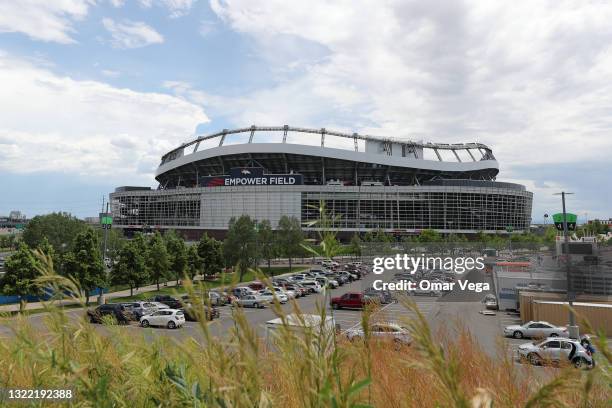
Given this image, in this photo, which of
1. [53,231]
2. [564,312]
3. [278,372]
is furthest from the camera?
[53,231]

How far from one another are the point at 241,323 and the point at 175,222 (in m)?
114

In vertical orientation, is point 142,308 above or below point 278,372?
below

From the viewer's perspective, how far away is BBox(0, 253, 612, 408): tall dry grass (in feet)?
6.09

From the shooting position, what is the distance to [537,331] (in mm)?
22266

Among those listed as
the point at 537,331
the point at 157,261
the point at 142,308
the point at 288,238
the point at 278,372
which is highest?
the point at 288,238

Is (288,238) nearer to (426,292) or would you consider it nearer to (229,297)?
(426,292)

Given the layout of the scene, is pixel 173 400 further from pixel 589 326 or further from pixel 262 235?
pixel 262 235

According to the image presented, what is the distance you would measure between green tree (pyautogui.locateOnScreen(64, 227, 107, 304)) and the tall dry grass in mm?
30532

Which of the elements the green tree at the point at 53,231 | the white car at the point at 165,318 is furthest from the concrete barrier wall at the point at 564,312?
the green tree at the point at 53,231

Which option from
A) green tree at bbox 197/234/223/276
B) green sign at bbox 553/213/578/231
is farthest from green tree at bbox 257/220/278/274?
green sign at bbox 553/213/578/231

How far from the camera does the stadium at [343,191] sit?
97.1 metres

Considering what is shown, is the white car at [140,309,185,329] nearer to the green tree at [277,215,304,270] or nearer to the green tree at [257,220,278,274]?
the green tree at [257,220,278,274]

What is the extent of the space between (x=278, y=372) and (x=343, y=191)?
3722 inches

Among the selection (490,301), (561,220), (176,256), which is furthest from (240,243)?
(561,220)
